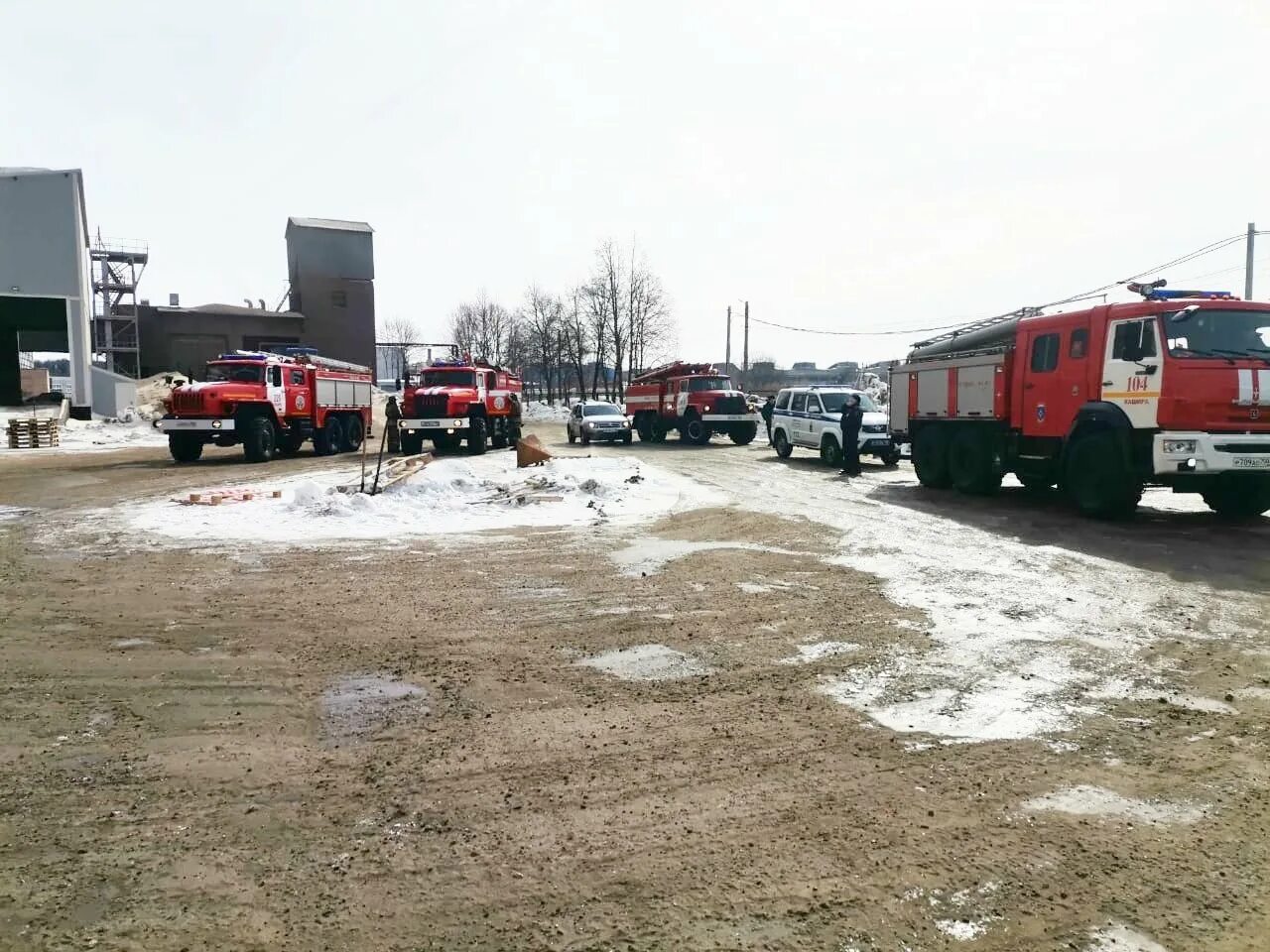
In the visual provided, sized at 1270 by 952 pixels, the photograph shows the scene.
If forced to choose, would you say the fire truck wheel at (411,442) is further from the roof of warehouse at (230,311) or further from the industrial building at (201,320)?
the roof of warehouse at (230,311)

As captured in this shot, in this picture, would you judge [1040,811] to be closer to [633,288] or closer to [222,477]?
[222,477]

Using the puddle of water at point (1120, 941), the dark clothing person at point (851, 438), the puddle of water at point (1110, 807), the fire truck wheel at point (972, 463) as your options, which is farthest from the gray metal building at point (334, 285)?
the puddle of water at point (1120, 941)

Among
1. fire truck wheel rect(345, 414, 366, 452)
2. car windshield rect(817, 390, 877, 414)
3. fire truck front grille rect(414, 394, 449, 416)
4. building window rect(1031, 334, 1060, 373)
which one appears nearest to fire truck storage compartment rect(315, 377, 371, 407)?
fire truck wheel rect(345, 414, 366, 452)

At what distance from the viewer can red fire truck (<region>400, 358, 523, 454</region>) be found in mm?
25000

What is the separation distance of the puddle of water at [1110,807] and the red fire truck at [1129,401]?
329 inches

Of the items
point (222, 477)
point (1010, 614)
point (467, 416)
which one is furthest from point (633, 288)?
point (1010, 614)

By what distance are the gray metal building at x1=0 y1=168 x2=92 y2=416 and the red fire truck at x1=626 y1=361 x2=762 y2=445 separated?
94.4ft

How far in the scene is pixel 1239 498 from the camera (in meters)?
11.9

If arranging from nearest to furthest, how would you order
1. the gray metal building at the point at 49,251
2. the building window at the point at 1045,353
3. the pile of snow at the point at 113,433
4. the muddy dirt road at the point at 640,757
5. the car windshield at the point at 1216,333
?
1. the muddy dirt road at the point at 640,757
2. the car windshield at the point at 1216,333
3. the building window at the point at 1045,353
4. the pile of snow at the point at 113,433
5. the gray metal building at the point at 49,251

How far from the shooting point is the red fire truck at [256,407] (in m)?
22.2

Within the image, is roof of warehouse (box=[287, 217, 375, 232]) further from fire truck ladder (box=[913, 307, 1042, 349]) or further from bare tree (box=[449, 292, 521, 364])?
fire truck ladder (box=[913, 307, 1042, 349])

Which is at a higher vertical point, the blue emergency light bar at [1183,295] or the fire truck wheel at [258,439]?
the blue emergency light bar at [1183,295]

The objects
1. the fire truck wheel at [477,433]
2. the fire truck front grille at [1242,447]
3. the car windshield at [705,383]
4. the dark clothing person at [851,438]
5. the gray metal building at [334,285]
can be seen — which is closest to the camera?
the fire truck front grille at [1242,447]

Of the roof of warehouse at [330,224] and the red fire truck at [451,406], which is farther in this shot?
the roof of warehouse at [330,224]
